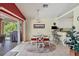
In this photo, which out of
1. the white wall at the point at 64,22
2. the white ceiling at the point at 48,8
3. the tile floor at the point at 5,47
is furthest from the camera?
the white wall at the point at 64,22

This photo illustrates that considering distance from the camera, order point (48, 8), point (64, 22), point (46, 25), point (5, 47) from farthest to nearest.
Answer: point (64, 22) → point (46, 25) → point (5, 47) → point (48, 8)

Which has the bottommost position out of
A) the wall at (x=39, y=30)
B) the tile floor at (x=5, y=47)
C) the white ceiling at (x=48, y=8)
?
the tile floor at (x=5, y=47)

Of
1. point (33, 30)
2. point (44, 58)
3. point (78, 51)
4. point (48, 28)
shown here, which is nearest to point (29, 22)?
point (33, 30)

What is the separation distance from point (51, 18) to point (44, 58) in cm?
611

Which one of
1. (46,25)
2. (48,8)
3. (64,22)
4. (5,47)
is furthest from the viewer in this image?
(64,22)

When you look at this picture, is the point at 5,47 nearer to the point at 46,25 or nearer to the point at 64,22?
the point at 46,25

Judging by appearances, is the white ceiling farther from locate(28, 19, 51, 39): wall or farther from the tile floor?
the tile floor

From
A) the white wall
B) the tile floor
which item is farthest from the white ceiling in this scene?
the tile floor

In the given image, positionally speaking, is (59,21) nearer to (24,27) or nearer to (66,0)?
(24,27)

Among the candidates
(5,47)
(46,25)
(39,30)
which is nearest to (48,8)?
(46,25)

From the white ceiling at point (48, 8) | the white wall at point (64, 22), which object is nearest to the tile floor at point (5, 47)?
the white ceiling at point (48, 8)

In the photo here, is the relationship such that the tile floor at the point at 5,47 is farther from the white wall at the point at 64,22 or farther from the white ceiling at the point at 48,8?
Answer: the white wall at the point at 64,22

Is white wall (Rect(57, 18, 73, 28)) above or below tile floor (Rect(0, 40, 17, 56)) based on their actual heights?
above

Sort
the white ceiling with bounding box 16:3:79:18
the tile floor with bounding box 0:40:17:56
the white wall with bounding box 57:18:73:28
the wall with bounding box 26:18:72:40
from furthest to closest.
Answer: the wall with bounding box 26:18:72:40 < the white wall with bounding box 57:18:73:28 < the tile floor with bounding box 0:40:17:56 < the white ceiling with bounding box 16:3:79:18
